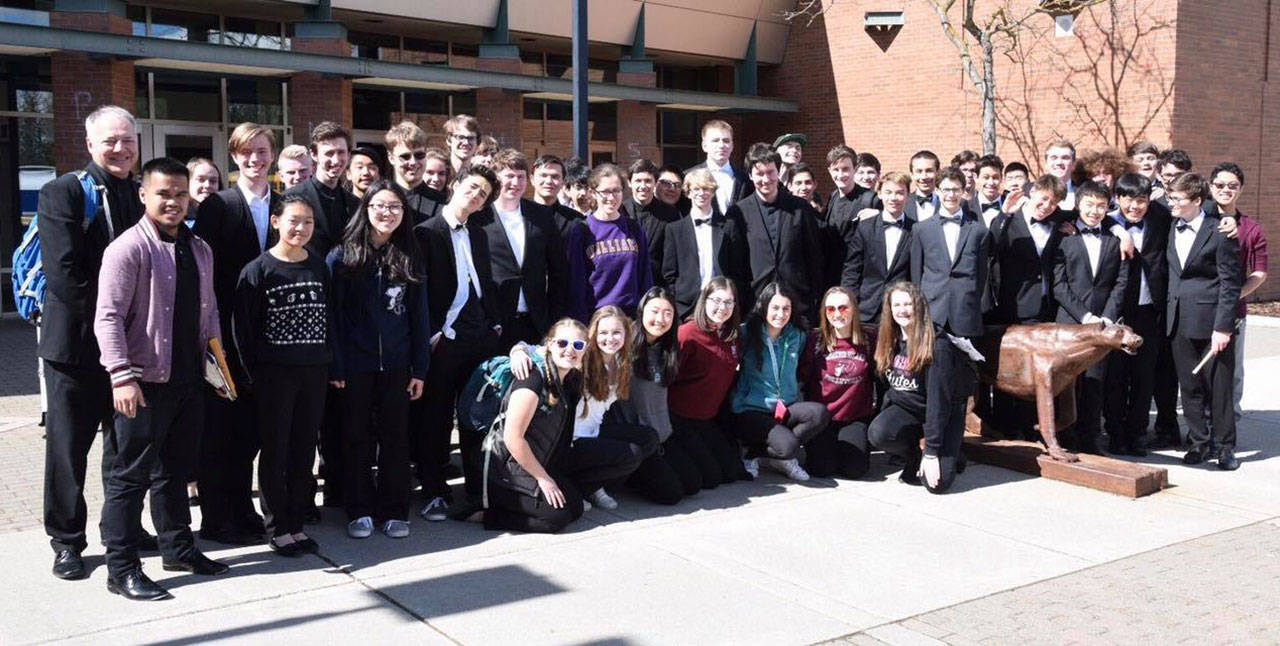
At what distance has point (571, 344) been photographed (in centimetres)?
584

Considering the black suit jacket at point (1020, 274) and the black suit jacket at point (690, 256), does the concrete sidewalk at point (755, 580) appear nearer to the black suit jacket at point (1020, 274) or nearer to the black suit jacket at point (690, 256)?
the black suit jacket at point (690, 256)

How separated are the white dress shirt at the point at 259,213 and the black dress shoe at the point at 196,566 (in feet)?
4.91

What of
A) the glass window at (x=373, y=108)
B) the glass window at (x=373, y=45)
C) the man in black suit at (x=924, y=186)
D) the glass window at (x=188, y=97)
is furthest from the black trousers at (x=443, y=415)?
the glass window at (x=373, y=45)

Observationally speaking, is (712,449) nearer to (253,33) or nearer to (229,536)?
(229,536)

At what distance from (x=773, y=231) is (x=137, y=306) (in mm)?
3982

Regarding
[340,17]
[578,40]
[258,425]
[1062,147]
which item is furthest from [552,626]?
[340,17]

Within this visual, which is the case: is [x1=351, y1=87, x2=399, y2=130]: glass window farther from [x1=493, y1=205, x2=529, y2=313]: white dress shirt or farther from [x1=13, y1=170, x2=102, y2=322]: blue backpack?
[x1=13, y1=170, x2=102, y2=322]: blue backpack

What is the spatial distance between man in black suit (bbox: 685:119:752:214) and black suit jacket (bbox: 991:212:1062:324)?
5.25 ft

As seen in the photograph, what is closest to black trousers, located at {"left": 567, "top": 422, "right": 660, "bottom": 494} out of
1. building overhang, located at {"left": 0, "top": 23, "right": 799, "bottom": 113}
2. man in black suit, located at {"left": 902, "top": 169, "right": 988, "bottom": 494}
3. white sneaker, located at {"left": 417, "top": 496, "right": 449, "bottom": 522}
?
white sneaker, located at {"left": 417, "top": 496, "right": 449, "bottom": 522}

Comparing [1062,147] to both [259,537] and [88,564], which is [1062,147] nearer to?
[259,537]

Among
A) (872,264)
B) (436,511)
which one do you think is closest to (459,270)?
(436,511)

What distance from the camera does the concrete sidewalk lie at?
4.46m

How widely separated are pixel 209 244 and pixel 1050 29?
17.4 meters

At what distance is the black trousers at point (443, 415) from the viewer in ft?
19.8
